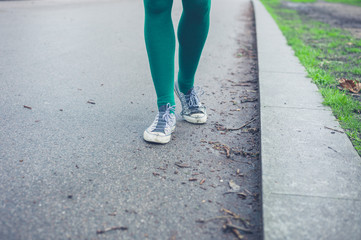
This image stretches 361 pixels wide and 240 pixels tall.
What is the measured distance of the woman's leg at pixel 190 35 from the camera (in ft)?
6.73

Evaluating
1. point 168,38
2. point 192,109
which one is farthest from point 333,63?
point 168,38

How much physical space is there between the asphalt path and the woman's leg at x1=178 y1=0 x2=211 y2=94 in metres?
0.32

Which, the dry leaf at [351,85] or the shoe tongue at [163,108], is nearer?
the shoe tongue at [163,108]

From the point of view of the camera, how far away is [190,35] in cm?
218

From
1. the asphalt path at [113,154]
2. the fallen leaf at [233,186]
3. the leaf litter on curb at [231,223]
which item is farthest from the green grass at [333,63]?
the leaf litter on curb at [231,223]

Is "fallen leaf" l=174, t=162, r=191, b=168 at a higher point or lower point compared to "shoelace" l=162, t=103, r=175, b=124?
lower

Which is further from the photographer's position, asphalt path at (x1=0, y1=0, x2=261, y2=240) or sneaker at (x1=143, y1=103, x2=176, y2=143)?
sneaker at (x1=143, y1=103, x2=176, y2=143)

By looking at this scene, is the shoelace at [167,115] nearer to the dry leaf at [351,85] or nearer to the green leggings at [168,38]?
the green leggings at [168,38]

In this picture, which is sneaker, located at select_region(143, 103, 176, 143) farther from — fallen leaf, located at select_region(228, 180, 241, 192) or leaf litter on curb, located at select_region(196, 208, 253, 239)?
leaf litter on curb, located at select_region(196, 208, 253, 239)

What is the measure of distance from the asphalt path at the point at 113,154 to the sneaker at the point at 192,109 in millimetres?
62

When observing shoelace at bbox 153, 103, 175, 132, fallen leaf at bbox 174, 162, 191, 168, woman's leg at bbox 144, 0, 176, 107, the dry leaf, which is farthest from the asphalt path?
the dry leaf

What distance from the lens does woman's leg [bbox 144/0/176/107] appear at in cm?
189

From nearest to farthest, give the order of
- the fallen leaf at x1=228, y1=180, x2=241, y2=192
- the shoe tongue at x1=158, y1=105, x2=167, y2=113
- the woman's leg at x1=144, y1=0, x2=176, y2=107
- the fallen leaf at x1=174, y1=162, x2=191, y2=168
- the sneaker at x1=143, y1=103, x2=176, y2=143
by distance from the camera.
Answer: the fallen leaf at x1=228, y1=180, x2=241, y2=192
the fallen leaf at x1=174, y1=162, x2=191, y2=168
the woman's leg at x1=144, y1=0, x2=176, y2=107
the sneaker at x1=143, y1=103, x2=176, y2=143
the shoe tongue at x1=158, y1=105, x2=167, y2=113

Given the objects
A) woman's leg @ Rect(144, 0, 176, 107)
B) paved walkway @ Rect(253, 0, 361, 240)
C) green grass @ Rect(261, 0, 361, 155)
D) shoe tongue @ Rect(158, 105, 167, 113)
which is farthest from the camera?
green grass @ Rect(261, 0, 361, 155)
